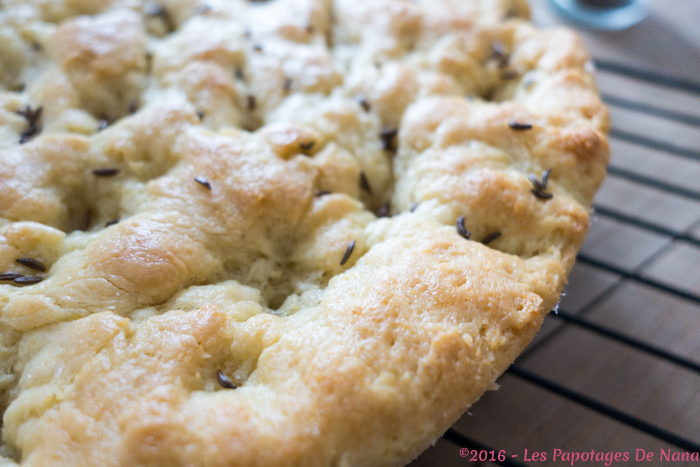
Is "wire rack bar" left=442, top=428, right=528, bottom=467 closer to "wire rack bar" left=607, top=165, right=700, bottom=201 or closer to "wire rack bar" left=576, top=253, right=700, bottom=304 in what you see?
"wire rack bar" left=576, top=253, right=700, bottom=304

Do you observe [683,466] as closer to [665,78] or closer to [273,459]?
[273,459]

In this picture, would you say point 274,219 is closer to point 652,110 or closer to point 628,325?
point 628,325

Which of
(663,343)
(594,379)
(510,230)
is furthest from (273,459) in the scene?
(663,343)

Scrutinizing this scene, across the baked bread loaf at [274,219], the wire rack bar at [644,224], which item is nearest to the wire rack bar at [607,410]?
the baked bread loaf at [274,219]

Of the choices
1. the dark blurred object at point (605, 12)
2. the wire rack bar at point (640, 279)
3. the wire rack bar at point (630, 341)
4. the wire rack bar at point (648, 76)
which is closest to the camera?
the wire rack bar at point (630, 341)

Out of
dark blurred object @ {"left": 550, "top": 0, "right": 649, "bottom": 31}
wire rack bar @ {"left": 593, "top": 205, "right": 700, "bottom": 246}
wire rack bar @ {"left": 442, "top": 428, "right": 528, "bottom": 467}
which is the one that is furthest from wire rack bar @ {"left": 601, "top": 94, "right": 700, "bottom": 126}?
wire rack bar @ {"left": 442, "top": 428, "right": 528, "bottom": 467}

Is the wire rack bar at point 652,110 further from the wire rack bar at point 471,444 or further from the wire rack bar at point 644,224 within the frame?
the wire rack bar at point 471,444

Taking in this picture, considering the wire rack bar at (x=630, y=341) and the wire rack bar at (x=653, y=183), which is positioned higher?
the wire rack bar at (x=653, y=183)

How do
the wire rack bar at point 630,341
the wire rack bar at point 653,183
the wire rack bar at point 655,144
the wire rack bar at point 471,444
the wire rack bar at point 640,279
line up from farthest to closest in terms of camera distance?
the wire rack bar at point 655,144 < the wire rack bar at point 653,183 < the wire rack bar at point 640,279 < the wire rack bar at point 630,341 < the wire rack bar at point 471,444
